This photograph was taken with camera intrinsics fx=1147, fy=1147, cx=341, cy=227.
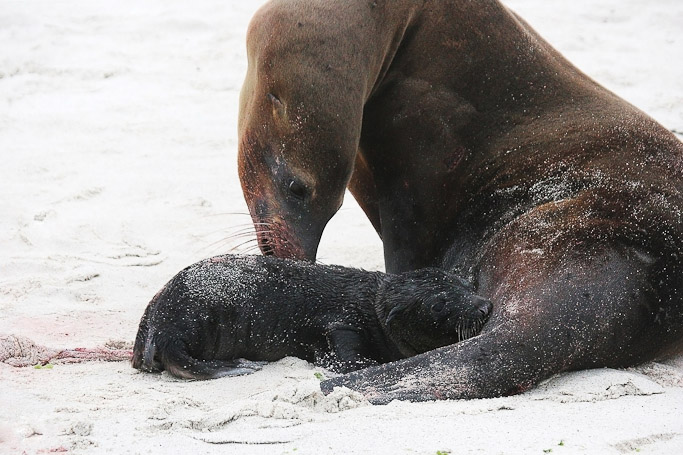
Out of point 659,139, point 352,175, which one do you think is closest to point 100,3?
point 352,175

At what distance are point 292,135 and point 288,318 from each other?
84 centimetres

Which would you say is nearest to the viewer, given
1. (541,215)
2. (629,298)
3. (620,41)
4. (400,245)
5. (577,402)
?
(577,402)

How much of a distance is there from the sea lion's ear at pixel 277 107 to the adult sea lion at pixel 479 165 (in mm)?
10

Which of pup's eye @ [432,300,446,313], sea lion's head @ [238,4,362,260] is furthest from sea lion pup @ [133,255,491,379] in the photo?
sea lion's head @ [238,4,362,260]

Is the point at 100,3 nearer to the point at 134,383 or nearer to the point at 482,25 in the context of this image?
the point at 482,25

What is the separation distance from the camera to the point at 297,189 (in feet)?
17.4

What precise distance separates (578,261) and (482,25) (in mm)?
1490

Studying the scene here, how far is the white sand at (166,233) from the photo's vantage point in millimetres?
3562

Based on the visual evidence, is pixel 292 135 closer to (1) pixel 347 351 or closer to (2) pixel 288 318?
(2) pixel 288 318

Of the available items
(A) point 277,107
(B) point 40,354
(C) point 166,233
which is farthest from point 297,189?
(C) point 166,233

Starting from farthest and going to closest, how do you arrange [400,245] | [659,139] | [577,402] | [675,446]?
[400,245] → [659,139] → [577,402] → [675,446]

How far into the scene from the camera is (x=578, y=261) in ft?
14.8

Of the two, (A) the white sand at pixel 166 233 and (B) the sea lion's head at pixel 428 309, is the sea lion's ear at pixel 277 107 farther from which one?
(A) the white sand at pixel 166 233

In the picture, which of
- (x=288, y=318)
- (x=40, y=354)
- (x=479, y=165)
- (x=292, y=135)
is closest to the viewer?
(x=40, y=354)
